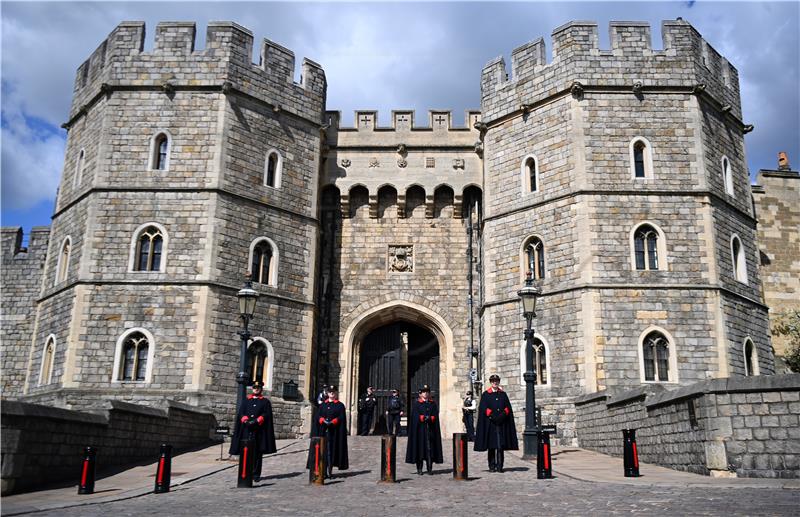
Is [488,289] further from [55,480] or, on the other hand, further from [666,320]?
[55,480]

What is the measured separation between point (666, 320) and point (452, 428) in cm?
679

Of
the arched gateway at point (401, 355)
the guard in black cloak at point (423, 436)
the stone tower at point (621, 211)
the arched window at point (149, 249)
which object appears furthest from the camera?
the arched gateway at point (401, 355)

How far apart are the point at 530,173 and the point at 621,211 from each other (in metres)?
2.85

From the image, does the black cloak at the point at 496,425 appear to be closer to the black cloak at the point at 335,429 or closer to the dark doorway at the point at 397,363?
the black cloak at the point at 335,429

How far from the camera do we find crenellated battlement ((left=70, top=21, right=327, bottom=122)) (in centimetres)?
2042

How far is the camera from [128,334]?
18.5m

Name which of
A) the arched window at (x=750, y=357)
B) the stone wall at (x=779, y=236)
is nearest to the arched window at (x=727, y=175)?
the arched window at (x=750, y=357)

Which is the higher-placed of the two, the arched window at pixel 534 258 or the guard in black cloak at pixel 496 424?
the arched window at pixel 534 258

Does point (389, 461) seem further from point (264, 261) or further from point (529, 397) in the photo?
point (264, 261)

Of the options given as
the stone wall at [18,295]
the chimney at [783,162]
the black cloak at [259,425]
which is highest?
the chimney at [783,162]

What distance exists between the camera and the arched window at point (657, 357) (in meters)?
17.9

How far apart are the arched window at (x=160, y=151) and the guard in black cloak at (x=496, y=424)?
38.7 feet

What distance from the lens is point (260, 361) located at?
19.4 m

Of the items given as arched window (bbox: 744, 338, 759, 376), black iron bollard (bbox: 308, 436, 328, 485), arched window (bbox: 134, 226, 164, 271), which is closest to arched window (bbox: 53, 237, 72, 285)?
arched window (bbox: 134, 226, 164, 271)
